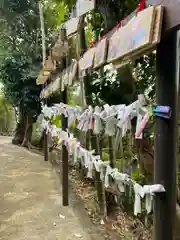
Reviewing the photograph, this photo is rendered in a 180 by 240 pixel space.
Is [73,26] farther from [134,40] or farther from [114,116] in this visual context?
[134,40]

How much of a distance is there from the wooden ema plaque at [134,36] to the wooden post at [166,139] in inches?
2.7

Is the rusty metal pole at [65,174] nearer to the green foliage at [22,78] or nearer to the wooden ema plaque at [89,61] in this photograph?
the wooden ema plaque at [89,61]

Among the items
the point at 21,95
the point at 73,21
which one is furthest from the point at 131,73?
the point at 21,95

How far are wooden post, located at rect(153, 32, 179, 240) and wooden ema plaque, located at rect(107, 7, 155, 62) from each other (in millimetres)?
69

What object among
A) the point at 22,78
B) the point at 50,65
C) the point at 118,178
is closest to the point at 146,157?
the point at 118,178

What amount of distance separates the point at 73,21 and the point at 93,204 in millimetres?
1962

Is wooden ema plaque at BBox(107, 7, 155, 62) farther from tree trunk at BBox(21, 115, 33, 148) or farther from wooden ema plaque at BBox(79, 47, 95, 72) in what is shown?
tree trunk at BBox(21, 115, 33, 148)

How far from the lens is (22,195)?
335cm

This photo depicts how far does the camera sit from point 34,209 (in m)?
2.89

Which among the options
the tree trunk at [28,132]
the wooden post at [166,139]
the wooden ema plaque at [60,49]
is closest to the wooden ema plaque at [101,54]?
the wooden post at [166,139]

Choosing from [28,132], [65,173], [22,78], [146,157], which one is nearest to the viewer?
[146,157]

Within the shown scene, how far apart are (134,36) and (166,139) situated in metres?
0.39

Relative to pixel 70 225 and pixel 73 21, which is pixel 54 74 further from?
pixel 70 225

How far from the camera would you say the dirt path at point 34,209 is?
2.33 m
